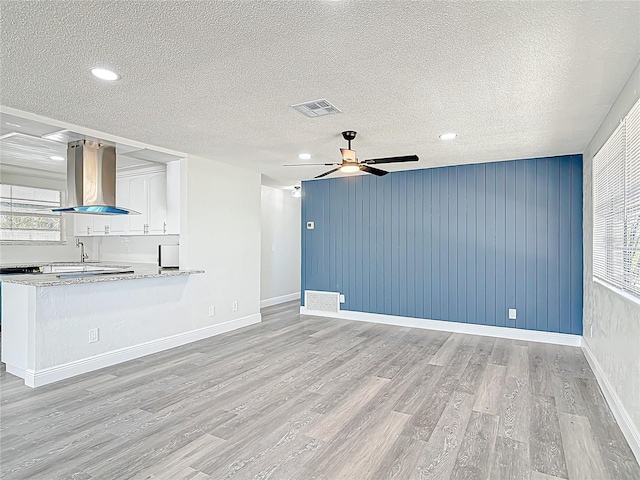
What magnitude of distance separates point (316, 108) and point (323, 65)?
74 cm

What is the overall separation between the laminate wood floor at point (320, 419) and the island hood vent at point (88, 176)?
1796mm

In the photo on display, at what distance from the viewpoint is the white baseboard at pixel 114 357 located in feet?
11.0

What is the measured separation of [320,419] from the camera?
273 centimetres

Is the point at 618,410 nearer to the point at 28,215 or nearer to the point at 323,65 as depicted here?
the point at 323,65

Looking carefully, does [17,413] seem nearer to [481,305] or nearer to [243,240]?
[243,240]

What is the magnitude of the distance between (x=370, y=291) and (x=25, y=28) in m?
5.19

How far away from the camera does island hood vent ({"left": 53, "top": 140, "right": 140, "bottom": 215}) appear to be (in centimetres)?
400

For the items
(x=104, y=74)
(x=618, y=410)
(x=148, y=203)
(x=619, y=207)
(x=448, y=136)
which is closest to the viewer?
(x=104, y=74)

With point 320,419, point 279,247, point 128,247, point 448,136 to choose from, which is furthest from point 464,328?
point 128,247

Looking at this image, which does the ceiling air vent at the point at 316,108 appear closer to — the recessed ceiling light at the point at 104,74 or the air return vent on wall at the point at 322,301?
the recessed ceiling light at the point at 104,74

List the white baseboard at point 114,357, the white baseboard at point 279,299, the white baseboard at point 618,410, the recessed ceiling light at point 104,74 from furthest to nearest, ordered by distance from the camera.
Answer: the white baseboard at point 279,299, the white baseboard at point 114,357, the recessed ceiling light at point 104,74, the white baseboard at point 618,410

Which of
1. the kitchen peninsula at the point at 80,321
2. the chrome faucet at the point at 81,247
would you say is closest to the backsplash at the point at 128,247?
the chrome faucet at the point at 81,247

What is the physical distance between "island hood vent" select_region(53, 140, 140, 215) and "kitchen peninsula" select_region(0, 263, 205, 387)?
0.79m

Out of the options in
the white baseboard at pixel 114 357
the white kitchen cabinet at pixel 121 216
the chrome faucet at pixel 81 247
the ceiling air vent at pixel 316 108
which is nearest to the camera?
the ceiling air vent at pixel 316 108
